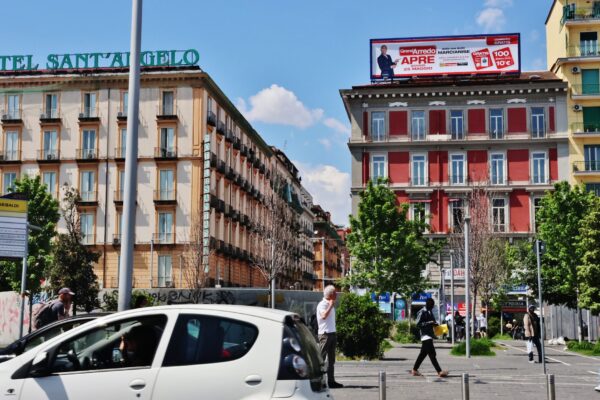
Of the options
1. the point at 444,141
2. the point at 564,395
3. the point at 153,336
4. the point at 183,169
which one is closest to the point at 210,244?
the point at 183,169

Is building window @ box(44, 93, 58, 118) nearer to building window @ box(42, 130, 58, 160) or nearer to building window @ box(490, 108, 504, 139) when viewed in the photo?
building window @ box(42, 130, 58, 160)

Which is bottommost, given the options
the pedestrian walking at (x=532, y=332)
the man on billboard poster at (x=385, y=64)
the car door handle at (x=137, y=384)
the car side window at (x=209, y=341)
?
the pedestrian walking at (x=532, y=332)

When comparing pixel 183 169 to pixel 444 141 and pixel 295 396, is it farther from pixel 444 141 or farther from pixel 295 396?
pixel 295 396

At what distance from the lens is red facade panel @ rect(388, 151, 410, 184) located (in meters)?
58.2

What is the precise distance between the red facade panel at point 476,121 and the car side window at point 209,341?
52628 mm

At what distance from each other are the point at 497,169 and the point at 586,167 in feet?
20.5

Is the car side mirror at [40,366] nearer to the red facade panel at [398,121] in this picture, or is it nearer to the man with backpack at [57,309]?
the man with backpack at [57,309]

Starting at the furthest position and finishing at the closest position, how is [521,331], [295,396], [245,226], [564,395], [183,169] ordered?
[245,226] → [183,169] → [521,331] → [564,395] → [295,396]

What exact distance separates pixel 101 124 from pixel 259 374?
5208 centimetres

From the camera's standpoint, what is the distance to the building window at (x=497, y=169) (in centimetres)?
5741

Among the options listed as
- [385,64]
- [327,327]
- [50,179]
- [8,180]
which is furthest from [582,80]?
[327,327]

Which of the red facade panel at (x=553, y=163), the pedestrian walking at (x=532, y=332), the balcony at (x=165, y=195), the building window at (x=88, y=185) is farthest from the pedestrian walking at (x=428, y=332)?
the building window at (x=88, y=185)

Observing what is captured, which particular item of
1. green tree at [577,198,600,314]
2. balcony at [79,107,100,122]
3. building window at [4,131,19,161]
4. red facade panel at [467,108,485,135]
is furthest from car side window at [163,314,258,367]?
building window at [4,131,19,161]

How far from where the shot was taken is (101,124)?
57219mm
